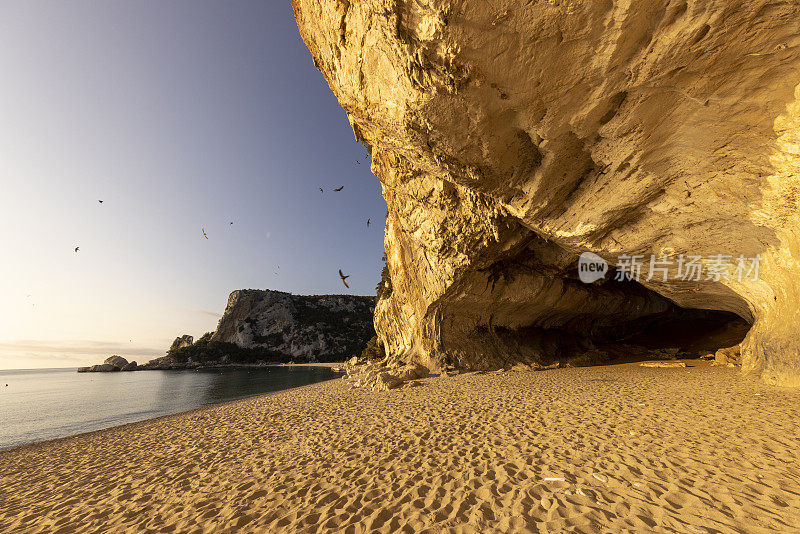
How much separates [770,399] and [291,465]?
491 inches

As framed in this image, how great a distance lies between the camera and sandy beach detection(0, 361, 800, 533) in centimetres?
391

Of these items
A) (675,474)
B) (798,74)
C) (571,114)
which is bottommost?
(675,474)

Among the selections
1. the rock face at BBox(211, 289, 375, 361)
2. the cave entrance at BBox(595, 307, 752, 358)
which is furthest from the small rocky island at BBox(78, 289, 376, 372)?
the cave entrance at BBox(595, 307, 752, 358)

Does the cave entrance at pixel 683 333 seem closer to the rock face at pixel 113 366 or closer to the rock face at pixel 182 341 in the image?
the rock face at pixel 113 366

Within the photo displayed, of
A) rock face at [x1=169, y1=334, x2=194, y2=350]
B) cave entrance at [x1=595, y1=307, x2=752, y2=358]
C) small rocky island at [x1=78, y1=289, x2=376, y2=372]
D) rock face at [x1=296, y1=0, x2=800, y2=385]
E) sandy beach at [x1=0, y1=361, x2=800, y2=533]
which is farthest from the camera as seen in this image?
rock face at [x1=169, y1=334, x2=194, y2=350]

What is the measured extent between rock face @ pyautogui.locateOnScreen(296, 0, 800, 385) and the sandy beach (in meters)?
5.15

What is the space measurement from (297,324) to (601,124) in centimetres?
9060

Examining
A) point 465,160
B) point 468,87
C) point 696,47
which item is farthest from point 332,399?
point 696,47

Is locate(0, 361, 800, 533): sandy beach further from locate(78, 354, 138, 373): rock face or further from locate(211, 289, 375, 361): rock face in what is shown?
locate(78, 354, 138, 373): rock face

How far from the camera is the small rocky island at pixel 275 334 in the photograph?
83250mm

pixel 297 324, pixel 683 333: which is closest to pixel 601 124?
pixel 683 333

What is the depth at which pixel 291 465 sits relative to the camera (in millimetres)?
6266

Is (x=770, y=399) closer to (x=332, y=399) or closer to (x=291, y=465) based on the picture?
(x=291, y=465)

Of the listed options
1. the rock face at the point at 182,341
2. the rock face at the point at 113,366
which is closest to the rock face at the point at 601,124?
the rock face at the point at 113,366
